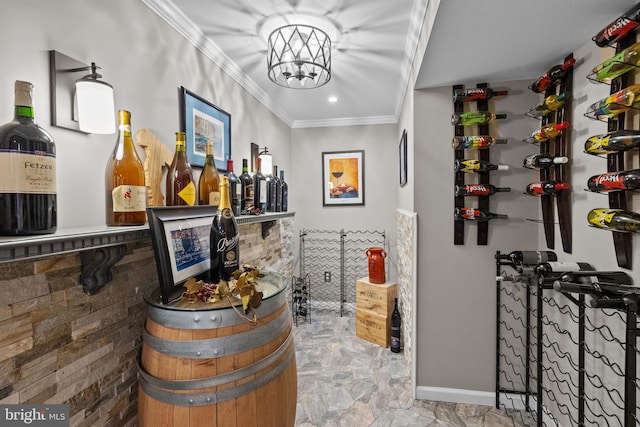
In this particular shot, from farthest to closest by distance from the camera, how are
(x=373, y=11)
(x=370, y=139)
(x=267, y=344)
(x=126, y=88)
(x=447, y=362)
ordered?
(x=370, y=139), (x=447, y=362), (x=373, y=11), (x=126, y=88), (x=267, y=344)

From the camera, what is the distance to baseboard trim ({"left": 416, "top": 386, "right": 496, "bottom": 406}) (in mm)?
2051

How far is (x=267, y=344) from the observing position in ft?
3.36

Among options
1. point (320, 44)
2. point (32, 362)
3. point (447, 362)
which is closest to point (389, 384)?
point (447, 362)

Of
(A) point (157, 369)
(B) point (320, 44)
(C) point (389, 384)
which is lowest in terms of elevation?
(C) point (389, 384)

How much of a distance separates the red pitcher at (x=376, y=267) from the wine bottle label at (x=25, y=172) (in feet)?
8.78

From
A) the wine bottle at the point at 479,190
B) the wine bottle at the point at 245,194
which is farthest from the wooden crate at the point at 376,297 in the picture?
the wine bottle at the point at 245,194

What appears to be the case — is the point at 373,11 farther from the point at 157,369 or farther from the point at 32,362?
the point at 32,362

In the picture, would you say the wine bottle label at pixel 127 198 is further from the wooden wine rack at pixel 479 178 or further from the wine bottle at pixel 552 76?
the wine bottle at pixel 552 76

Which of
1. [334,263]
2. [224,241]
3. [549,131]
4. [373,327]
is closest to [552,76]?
[549,131]

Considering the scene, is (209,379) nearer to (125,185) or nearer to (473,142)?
(125,185)

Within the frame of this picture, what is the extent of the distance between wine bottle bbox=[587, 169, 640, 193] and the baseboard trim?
1.50m

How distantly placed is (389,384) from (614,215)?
1767 mm

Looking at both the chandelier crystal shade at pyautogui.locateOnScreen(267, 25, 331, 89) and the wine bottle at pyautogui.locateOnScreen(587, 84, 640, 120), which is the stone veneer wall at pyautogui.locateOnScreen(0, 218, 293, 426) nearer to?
the chandelier crystal shade at pyautogui.locateOnScreen(267, 25, 331, 89)

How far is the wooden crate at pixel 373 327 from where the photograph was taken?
114 inches
